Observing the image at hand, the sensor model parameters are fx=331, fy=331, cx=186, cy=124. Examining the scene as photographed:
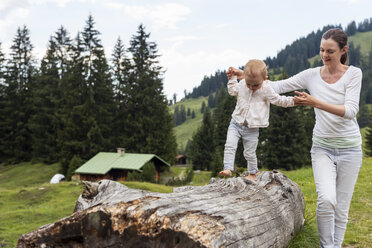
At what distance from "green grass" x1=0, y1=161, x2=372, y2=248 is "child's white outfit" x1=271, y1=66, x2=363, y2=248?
1.37 metres

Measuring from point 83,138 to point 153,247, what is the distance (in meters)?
44.9

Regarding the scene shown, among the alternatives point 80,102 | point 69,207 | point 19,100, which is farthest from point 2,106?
point 69,207

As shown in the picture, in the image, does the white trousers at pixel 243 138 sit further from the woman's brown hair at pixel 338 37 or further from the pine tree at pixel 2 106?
the pine tree at pixel 2 106

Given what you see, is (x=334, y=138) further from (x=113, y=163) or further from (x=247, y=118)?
(x=113, y=163)

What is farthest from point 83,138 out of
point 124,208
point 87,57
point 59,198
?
point 124,208

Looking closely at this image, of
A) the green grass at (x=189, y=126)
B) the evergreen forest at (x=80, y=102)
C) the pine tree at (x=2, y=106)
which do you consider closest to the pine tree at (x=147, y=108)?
the evergreen forest at (x=80, y=102)

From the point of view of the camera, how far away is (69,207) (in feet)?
64.9

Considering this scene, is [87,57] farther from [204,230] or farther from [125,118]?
[204,230]

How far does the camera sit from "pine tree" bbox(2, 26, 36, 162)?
52.5m

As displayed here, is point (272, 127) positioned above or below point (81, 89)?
below

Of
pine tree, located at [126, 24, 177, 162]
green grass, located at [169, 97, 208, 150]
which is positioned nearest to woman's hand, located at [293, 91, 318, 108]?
pine tree, located at [126, 24, 177, 162]

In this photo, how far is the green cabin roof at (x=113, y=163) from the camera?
35406mm

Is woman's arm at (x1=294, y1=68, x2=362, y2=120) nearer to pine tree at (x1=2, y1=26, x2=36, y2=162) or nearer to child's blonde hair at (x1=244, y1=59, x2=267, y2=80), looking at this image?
child's blonde hair at (x1=244, y1=59, x2=267, y2=80)

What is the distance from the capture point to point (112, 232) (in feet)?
11.2
